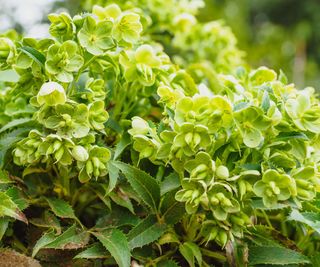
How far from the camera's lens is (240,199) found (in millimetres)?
772

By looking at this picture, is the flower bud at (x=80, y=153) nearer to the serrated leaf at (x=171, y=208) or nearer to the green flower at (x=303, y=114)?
the serrated leaf at (x=171, y=208)

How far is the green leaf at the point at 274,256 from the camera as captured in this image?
847 millimetres

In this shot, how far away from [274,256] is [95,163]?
12.8 inches

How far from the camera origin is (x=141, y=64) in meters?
0.96

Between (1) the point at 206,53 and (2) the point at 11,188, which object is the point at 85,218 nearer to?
(2) the point at 11,188

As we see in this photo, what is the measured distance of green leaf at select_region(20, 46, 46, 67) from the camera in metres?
0.85

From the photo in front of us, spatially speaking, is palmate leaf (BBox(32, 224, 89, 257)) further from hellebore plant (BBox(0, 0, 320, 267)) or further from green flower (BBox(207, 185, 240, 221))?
green flower (BBox(207, 185, 240, 221))

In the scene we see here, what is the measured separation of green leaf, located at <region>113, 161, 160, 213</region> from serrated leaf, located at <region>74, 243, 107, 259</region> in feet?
0.34

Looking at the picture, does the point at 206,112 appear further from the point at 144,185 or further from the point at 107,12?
the point at 107,12

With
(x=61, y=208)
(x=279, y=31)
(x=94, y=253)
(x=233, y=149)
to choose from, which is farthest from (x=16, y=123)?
(x=279, y=31)

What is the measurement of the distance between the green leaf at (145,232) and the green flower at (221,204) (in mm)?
116

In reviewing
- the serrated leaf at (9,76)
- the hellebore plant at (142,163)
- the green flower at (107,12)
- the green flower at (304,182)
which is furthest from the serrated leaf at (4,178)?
the green flower at (304,182)

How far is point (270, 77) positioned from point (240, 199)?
36 cm

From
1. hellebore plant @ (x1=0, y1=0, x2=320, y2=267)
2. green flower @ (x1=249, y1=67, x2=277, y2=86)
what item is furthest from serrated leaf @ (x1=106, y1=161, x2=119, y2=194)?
green flower @ (x1=249, y1=67, x2=277, y2=86)
